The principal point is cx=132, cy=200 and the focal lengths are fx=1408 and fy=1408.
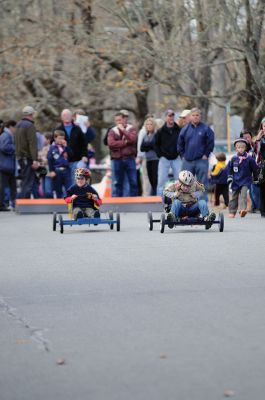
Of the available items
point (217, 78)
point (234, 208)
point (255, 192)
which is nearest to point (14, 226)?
point (234, 208)

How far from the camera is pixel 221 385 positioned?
728 cm

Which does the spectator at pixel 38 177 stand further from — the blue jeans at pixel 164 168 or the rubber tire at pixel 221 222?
the rubber tire at pixel 221 222

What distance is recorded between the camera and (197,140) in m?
24.9

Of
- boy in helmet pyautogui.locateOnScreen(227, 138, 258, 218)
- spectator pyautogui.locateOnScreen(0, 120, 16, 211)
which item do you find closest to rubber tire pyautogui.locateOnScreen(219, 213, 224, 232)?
boy in helmet pyautogui.locateOnScreen(227, 138, 258, 218)

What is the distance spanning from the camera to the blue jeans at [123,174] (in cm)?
2766

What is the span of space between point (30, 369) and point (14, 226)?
1464 cm

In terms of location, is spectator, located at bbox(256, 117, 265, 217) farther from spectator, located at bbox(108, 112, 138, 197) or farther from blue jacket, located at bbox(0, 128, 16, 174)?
blue jacket, located at bbox(0, 128, 16, 174)

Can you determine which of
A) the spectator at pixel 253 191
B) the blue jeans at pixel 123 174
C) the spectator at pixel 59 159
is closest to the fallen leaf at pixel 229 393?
the spectator at pixel 253 191

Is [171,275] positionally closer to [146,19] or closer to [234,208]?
[234,208]

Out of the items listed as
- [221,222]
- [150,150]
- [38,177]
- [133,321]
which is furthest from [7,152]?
[133,321]

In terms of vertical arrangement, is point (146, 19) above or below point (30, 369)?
above

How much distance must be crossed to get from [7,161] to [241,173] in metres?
7.12

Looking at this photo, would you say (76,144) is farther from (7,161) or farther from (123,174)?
(7,161)

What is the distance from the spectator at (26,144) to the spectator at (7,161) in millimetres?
417
